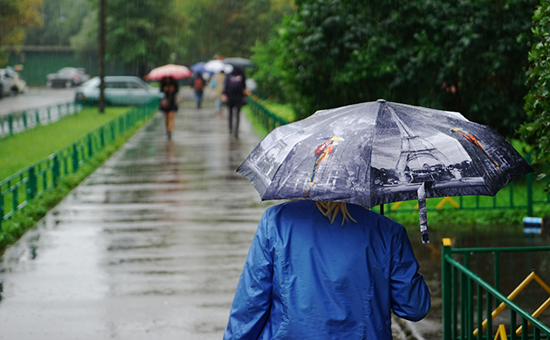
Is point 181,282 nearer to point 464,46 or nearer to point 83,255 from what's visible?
point 83,255

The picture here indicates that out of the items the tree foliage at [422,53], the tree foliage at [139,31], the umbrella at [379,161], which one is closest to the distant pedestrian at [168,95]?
the tree foliage at [422,53]

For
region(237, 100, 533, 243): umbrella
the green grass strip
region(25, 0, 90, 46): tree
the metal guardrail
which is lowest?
the green grass strip

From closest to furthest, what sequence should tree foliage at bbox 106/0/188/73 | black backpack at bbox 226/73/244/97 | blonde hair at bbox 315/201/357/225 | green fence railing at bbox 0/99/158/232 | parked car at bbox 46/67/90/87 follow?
blonde hair at bbox 315/201/357/225, green fence railing at bbox 0/99/158/232, black backpack at bbox 226/73/244/97, tree foliage at bbox 106/0/188/73, parked car at bbox 46/67/90/87

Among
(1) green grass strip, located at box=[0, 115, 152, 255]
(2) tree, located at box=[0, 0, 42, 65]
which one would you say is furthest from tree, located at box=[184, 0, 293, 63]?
(1) green grass strip, located at box=[0, 115, 152, 255]

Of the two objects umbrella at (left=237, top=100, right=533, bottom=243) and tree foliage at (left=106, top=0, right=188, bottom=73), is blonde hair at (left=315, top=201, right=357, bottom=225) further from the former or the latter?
tree foliage at (left=106, top=0, right=188, bottom=73)

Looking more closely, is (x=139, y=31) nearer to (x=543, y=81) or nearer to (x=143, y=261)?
(x=143, y=261)

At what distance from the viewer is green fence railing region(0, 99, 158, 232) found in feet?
31.6

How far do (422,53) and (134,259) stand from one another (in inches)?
221

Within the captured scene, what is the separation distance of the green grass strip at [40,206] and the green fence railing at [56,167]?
90 mm

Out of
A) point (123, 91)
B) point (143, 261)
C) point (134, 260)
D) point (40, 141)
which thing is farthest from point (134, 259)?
point (123, 91)

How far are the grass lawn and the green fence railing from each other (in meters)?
0.54

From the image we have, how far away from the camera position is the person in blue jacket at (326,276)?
113 inches

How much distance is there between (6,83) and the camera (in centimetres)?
4075

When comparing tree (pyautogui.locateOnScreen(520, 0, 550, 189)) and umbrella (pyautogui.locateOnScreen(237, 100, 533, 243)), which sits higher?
tree (pyautogui.locateOnScreen(520, 0, 550, 189))
